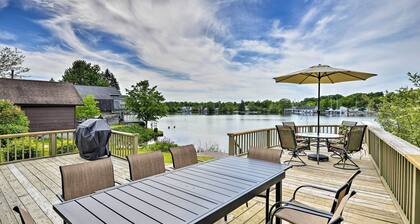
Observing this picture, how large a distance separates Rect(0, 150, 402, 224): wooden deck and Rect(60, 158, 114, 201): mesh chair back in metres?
1.26

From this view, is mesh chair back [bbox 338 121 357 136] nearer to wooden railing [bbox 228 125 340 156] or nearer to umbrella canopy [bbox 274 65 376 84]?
wooden railing [bbox 228 125 340 156]

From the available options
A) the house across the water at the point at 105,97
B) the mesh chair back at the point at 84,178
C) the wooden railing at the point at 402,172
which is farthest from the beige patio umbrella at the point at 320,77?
the house across the water at the point at 105,97

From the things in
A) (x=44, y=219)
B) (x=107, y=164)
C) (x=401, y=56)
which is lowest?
(x=44, y=219)

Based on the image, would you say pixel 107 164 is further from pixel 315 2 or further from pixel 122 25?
pixel 122 25

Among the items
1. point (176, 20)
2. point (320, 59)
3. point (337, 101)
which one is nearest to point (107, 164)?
point (176, 20)

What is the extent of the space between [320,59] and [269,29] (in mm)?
2773

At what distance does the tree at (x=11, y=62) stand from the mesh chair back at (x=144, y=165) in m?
24.1

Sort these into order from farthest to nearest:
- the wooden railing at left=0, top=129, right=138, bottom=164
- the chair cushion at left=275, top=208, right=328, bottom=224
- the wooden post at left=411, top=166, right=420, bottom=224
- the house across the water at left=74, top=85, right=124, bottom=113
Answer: the house across the water at left=74, top=85, right=124, bottom=113 < the wooden railing at left=0, top=129, right=138, bottom=164 < the wooden post at left=411, top=166, right=420, bottom=224 < the chair cushion at left=275, top=208, right=328, bottom=224

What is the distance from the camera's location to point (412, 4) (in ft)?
21.5

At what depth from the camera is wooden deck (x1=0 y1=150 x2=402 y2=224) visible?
2777 millimetres

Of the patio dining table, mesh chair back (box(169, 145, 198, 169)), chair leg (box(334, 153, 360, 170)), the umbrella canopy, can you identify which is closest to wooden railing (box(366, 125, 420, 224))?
chair leg (box(334, 153, 360, 170))

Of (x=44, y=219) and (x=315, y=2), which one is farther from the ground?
(x=315, y=2)

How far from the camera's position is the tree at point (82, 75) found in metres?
47.3

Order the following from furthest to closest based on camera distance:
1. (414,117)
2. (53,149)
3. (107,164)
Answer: (53,149)
(414,117)
(107,164)
